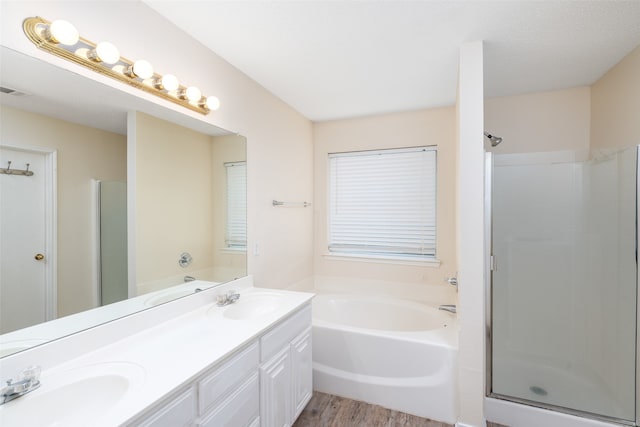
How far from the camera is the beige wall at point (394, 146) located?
114 inches

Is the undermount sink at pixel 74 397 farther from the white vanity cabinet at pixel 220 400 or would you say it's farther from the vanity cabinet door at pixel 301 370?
the vanity cabinet door at pixel 301 370

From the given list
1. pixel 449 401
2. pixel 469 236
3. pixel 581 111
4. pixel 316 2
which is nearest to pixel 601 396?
pixel 449 401

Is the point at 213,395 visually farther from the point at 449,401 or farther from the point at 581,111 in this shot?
the point at 581,111

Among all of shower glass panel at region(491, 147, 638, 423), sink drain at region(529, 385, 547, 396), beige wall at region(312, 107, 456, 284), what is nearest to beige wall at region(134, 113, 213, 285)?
beige wall at region(312, 107, 456, 284)

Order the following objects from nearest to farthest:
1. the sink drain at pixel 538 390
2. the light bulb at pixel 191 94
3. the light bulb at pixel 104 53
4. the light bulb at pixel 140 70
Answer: the light bulb at pixel 104 53 < the light bulb at pixel 140 70 < the light bulb at pixel 191 94 < the sink drain at pixel 538 390

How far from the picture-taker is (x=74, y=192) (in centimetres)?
119

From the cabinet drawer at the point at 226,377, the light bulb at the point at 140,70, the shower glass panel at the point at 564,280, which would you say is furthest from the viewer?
the shower glass panel at the point at 564,280

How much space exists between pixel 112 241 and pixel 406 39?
1941mm

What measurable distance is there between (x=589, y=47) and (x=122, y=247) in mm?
2968

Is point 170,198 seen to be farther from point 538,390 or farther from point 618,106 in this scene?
point 618,106

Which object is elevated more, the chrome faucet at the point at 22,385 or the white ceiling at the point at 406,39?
the white ceiling at the point at 406,39

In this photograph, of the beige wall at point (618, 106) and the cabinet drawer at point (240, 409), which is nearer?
the cabinet drawer at point (240, 409)

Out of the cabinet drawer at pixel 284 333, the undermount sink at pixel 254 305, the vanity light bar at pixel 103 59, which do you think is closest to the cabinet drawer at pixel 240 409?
the cabinet drawer at pixel 284 333

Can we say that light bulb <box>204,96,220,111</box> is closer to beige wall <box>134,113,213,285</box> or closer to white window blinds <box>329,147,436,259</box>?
beige wall <box>134,113,213,285</box>
